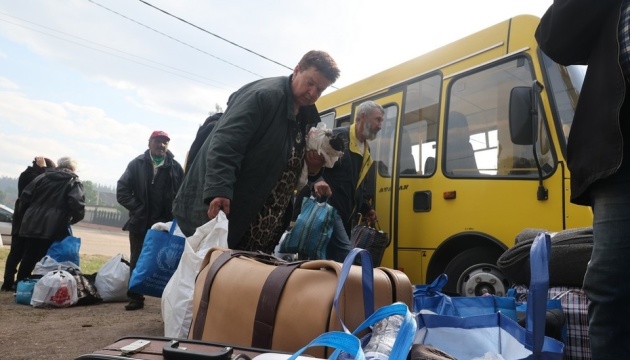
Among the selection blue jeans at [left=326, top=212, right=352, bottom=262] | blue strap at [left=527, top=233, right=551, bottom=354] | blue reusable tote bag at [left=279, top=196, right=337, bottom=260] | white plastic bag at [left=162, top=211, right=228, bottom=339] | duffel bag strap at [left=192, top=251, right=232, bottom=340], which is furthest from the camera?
blue jeans at [left=326, top=212, right=352, bottom=262]

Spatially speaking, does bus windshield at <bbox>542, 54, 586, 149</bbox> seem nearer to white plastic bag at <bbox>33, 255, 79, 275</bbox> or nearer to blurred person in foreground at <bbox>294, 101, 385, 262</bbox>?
blurred person in foreground at <bbox>294, 101, 385, 262</bbox>

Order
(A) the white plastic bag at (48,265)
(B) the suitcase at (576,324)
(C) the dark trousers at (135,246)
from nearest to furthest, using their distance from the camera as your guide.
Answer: (B) the suitcase at (576,324), (C) the dark trousers at (135,246), (A) the white plastic bag at (48,265)

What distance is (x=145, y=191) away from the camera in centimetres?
502

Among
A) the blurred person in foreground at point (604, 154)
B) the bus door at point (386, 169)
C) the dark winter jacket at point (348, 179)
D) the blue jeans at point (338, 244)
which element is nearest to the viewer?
the blurred person in foreground at point (604, 154)

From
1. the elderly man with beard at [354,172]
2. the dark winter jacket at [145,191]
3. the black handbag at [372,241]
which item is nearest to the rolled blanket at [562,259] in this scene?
the elderly man with beard at [354,172]

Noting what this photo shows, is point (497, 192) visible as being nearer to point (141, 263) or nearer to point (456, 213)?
point (456, 213)

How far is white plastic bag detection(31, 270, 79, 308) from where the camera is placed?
181 inches

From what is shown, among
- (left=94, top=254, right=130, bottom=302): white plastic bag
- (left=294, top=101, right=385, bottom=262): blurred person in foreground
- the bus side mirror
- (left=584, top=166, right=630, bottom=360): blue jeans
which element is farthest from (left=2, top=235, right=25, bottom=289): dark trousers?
(left=584, top=166, right=630, bottom=360): blue jeans

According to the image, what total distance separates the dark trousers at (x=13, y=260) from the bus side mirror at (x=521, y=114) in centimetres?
574

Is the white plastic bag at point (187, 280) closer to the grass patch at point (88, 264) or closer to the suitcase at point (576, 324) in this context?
the suitcase at point (576, 324)

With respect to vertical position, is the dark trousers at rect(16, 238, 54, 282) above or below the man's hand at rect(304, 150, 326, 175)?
below

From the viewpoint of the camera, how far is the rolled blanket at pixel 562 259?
2062 mm

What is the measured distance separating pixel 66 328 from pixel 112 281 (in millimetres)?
1479

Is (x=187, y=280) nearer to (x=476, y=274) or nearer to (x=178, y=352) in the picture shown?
(x=178, y=352)
